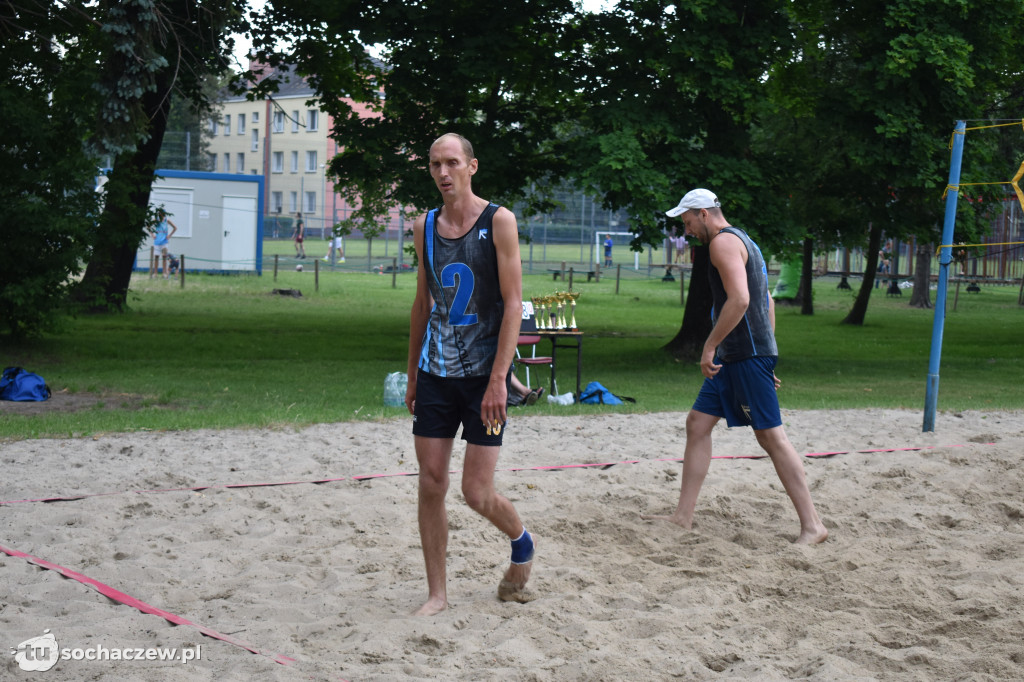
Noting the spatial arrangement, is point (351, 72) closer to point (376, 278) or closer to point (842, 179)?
point (842, 179)

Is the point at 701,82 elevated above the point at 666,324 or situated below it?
above

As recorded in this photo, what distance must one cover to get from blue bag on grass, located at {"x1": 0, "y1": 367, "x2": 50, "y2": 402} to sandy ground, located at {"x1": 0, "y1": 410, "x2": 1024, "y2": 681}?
8.64ft

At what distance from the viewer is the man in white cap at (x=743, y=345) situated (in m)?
5.42

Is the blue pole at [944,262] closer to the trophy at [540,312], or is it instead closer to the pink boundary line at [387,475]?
the pink boundary line at [387,475]

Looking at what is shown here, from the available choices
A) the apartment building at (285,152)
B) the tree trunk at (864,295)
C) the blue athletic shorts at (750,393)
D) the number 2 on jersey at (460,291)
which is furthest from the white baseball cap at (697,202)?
the apartment building at (285,152)

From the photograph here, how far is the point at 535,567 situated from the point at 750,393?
1.47 m

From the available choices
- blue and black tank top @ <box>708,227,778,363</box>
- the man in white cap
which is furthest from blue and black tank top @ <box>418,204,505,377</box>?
blue and black tank top @ <box>708,227,778,363</box>

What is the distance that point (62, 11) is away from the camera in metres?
14.9

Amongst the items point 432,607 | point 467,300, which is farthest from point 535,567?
point 467,300

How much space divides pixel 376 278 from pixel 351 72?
60.1 feet

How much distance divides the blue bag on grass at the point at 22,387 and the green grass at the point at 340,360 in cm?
53

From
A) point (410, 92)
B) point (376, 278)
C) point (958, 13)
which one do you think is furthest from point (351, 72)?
point (376, 278)

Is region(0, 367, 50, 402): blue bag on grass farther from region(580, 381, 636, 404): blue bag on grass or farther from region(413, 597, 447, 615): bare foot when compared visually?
region(413, 597, 447, 615): bare foot

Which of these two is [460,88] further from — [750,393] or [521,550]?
[521,550]
